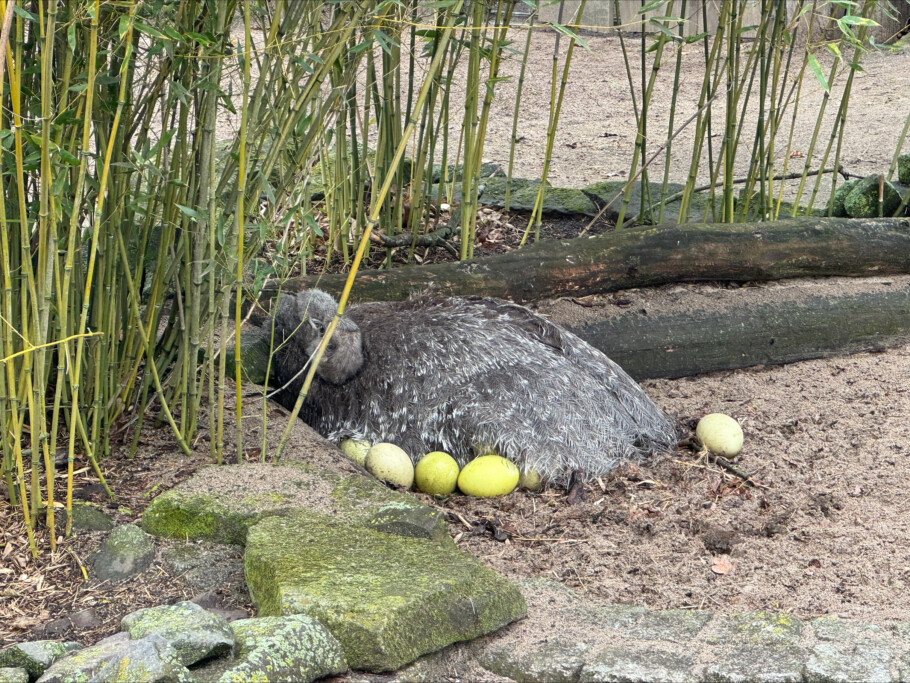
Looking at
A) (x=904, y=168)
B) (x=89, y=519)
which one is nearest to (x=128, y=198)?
(x=89, y=519)

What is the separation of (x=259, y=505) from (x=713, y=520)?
55.2 inches

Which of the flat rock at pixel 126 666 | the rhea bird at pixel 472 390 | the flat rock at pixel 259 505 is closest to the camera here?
the flat rock at pixel 126 666

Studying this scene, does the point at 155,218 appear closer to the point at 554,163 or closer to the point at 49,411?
the point at 49,411

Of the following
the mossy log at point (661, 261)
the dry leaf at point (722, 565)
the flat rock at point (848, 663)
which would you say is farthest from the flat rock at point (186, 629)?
the mossy log at point (661, 261)

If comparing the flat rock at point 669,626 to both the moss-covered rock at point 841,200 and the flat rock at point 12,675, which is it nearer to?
the flat rock at point 12,675

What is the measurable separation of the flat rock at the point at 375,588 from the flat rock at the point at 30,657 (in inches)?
17.9

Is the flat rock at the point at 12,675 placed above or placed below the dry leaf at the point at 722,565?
above

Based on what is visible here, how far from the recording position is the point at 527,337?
12.7 feet

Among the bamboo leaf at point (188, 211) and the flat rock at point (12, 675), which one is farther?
the bamboo leaf at point (188, 211)

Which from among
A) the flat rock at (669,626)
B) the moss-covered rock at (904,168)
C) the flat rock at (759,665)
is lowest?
the flat rock at (669,626)

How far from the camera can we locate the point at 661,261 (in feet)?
14.9

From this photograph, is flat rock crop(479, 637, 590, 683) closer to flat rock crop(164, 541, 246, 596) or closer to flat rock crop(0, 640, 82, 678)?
flat rock crop(164, 541, 246, 596)

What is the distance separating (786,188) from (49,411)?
17.1 feet

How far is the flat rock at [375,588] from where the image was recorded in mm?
2070
